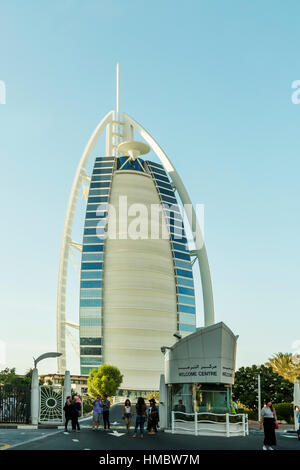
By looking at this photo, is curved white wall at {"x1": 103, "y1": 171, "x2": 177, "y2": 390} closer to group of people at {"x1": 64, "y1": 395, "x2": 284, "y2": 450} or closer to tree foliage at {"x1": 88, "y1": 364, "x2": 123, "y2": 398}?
tree foliage at {"x1": 88, "y1": 364, "x2": 123, "y2": 398}

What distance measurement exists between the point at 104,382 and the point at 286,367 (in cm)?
5012

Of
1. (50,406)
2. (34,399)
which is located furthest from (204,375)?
(34,399)

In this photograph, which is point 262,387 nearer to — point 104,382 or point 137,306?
point 104,382

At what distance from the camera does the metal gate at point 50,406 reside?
1677 inches

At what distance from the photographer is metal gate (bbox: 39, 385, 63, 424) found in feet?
140

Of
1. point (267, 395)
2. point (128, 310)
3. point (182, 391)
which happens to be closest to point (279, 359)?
point (267, 395)

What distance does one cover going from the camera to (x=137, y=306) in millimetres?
147750

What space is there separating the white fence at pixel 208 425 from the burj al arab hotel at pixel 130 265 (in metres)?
100.0

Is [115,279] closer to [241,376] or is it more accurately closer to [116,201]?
[116,201]

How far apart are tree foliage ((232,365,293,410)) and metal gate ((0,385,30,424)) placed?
49.1 meters

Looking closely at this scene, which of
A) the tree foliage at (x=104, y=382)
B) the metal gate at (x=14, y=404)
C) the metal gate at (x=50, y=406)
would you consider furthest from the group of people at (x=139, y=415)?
the tree foliage at (x=104, y=382)

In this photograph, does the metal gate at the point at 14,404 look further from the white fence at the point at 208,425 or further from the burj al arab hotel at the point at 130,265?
the burj al arab hotel at the point at 130,265

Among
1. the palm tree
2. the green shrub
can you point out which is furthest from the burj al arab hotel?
the green shrub

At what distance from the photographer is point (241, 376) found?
291 ft
